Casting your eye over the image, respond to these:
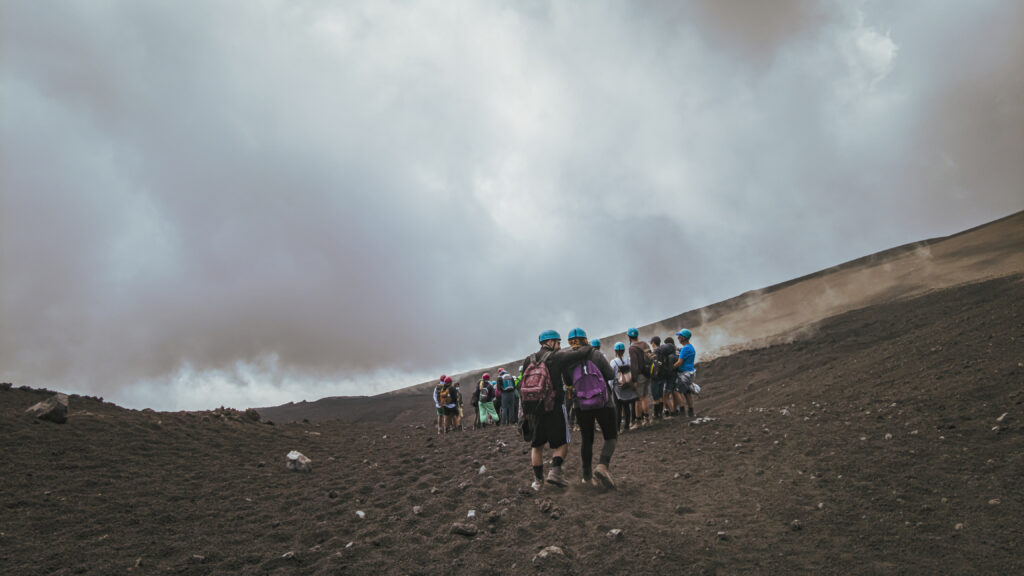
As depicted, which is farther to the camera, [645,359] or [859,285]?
[859,285]

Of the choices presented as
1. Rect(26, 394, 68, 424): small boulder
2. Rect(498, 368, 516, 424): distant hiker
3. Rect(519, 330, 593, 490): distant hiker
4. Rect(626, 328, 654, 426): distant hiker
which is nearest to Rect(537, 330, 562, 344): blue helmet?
Rect(519, 330, 593, 490): distant hiker

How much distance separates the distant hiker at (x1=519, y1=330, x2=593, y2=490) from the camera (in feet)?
23.2

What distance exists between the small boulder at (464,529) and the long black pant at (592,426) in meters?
1.86

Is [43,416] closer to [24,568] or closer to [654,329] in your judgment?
[24,568]

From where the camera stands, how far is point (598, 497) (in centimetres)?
672

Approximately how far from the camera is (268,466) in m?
10.7

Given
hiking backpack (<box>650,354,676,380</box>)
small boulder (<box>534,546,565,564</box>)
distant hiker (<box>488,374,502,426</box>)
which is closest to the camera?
small boulder (<box>534,546,565,564</box>)

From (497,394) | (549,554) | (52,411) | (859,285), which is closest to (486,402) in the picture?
(497,394)

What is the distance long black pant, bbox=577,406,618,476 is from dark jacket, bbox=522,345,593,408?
37 cm

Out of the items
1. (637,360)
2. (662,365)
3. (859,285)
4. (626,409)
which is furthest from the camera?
(859,285)

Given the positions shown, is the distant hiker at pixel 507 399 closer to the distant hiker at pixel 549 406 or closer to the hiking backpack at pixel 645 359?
the hiking backpack at pixel 645 359

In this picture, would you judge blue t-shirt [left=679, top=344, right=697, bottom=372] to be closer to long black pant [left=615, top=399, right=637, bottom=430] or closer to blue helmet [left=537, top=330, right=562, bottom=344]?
long black pant [left=615, top=399, right=637, bottom=430]

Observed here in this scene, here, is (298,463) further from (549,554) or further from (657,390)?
(657,390)

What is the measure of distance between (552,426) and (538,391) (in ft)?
1.83
